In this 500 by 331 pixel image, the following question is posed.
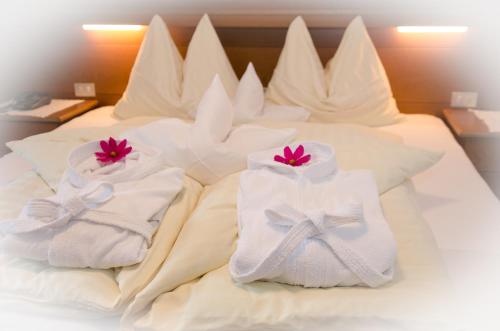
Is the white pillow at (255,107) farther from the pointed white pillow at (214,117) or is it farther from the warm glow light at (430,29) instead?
the warm glow light at (430,29)

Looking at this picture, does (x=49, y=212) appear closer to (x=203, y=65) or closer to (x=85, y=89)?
(x=203, y=65)

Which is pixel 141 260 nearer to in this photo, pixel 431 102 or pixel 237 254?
pixel 237 254

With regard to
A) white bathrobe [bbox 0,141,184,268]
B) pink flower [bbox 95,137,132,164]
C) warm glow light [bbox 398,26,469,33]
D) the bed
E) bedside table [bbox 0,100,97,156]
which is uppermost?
warm glow light [bbox 398,26,469,33]

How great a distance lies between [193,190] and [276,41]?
3.83 ft

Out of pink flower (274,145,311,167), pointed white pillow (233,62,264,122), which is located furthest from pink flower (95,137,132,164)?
pointed white pillow (233,62,264,122)

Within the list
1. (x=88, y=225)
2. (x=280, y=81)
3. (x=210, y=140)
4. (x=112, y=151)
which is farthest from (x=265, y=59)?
(x=88, y=225)

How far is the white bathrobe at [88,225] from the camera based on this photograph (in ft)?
2.89

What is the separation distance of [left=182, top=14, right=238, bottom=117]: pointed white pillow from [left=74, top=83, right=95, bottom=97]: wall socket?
1.99ft

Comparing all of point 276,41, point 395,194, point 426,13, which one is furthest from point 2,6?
point 426,13

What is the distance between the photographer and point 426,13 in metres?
1.94

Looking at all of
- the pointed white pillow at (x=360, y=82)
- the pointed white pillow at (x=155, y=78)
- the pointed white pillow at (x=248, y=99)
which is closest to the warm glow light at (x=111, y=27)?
the pointed white pillow at (x=155, y=78)

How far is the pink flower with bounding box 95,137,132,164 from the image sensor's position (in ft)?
3.82

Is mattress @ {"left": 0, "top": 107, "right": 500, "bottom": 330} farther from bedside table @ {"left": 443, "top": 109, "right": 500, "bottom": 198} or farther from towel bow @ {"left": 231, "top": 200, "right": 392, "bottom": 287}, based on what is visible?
towel bow @ {"left": 231, "top": 200, "right": 392, "bottom": 287}

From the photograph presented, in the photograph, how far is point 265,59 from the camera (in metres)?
2.14
